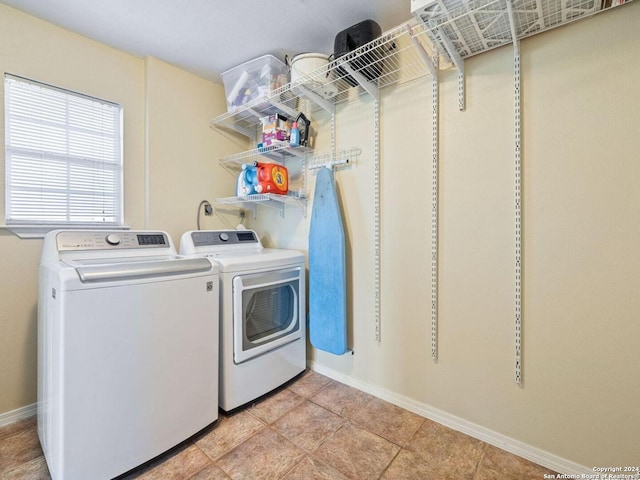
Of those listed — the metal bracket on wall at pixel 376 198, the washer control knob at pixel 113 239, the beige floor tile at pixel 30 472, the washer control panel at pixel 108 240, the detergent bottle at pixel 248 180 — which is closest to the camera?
the beige floor tile at pixel 30 472

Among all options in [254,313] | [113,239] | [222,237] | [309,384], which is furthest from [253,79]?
[309,384]

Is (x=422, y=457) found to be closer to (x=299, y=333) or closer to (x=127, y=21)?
(x=299, y=333)

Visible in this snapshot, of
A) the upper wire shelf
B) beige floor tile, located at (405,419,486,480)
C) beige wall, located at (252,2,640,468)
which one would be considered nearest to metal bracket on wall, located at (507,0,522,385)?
beige wall, located at (252,2,640,468)

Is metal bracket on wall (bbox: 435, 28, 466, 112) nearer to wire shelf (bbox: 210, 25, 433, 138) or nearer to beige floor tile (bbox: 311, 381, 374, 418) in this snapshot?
wire shelf (bbox: 210, 25, 433, 138)

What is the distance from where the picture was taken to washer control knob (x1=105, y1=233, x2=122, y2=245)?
1.62 m

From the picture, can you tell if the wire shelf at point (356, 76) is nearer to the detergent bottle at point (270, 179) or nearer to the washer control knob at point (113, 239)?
the detergent bottle at point (270, 179)

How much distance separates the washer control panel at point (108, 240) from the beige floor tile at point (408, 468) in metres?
1.75

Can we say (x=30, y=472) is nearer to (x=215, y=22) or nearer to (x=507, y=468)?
(x=507, y=468)

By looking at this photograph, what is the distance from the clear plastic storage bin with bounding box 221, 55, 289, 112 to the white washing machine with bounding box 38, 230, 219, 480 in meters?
1.36

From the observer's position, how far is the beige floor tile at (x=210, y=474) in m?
1.29

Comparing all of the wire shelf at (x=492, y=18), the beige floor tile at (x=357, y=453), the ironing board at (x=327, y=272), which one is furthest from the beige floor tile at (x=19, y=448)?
the wire shelf at (x=492, y=18)

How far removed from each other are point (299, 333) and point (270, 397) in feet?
1.50

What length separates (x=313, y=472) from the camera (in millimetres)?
1322

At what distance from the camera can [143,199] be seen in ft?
7.02
